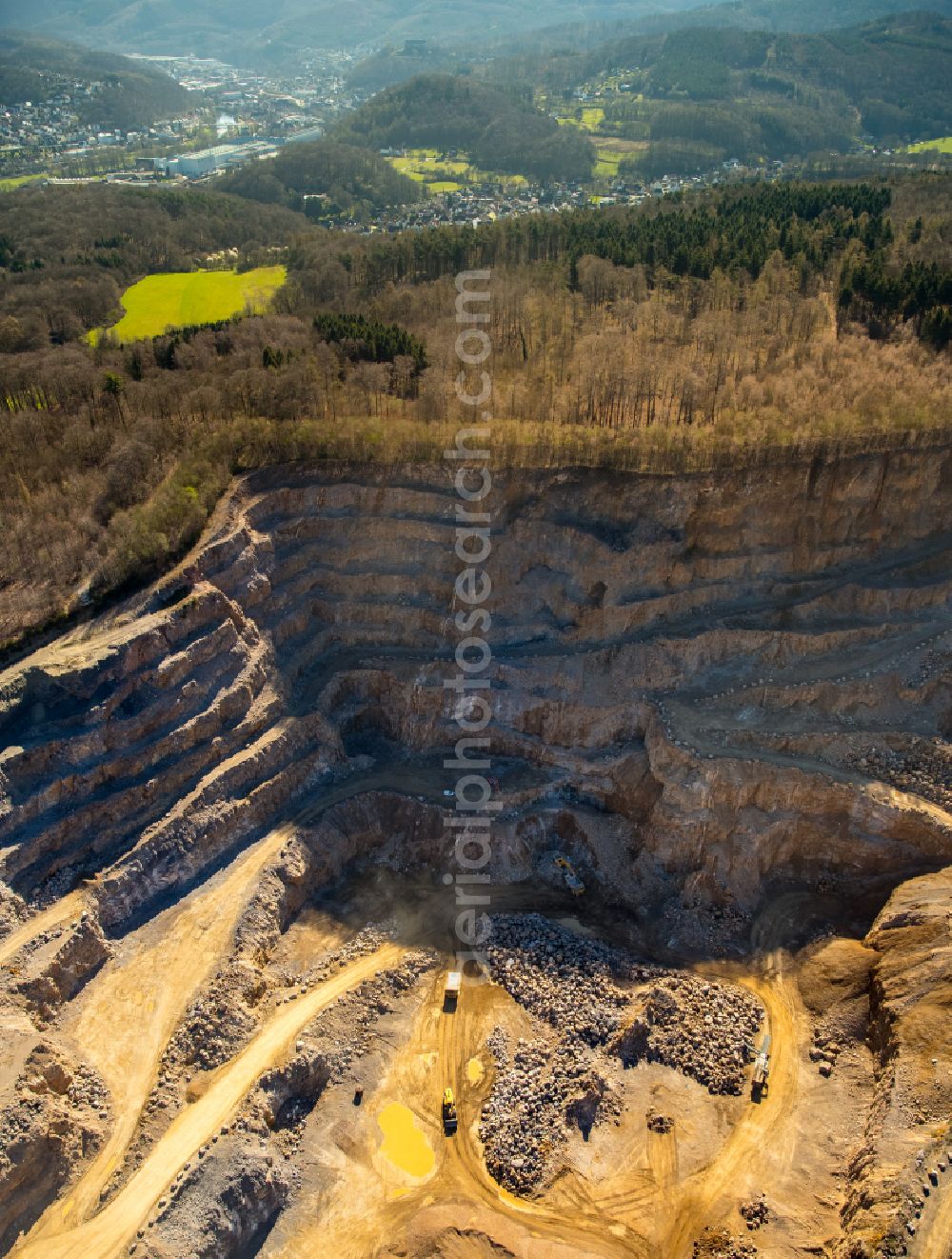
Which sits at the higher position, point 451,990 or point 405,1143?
point 451,990

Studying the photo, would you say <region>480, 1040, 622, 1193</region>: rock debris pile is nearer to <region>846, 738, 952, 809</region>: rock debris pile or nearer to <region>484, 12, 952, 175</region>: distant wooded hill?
<region>846, 738, 952, 809</region>: rock debris pile

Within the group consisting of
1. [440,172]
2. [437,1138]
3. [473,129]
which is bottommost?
[437,1138]

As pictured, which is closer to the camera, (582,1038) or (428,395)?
(582,1038)

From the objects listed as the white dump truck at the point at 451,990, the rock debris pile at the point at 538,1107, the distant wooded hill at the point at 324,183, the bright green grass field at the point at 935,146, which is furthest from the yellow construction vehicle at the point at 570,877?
the bright green grass field at the point at 935,146

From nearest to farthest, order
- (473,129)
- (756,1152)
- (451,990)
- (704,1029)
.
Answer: (756,1152) < (704,1029) < (451,990) < (473,129)

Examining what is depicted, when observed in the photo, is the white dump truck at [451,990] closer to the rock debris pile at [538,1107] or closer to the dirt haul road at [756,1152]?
the rock debris pile at [538,1107]

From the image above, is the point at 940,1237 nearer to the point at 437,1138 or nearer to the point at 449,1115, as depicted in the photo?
the point at 449,1115

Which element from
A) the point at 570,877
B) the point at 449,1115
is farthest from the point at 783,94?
the point at 449,1115

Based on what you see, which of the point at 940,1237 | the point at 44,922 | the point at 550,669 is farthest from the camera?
the point at 550,669
